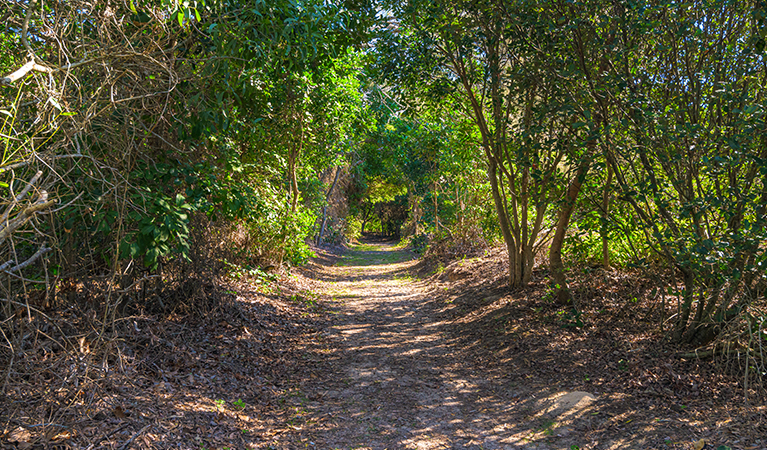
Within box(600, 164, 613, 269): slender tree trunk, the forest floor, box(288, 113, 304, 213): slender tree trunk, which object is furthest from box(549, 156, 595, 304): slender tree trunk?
box(288, 113, 304, 213): slender tree trunk

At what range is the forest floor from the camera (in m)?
3.81

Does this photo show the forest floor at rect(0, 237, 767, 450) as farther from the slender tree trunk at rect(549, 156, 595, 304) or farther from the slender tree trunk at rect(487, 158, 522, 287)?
the slender tree trunk at rect(487, 158, 522, 287)

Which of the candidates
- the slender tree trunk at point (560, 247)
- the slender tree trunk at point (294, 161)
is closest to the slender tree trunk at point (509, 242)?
the slender tree trunk at point (560, 247)

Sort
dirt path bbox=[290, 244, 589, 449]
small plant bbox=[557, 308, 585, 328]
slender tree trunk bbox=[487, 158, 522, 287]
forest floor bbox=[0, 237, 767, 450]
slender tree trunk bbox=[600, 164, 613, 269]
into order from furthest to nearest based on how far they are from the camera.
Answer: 1. slender tree trunk bbox=[487, 158, 522, 287]
2. small plant bbox=[557, 308, 585, 328]
3. slender tree trunk bbox=[600, 164, 613, 269]
4. dirt path bbox=[290, 244, 589, 449]
5. forest floor bbox=[0, 237, 767, 450]

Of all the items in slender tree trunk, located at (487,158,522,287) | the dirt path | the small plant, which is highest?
slender tree trunk, located at (487,158,522,287)

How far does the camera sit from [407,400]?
5.22m

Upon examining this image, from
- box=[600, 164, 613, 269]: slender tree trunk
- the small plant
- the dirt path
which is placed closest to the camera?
the dirt path

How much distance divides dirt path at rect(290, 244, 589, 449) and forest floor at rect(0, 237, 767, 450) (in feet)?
0.07

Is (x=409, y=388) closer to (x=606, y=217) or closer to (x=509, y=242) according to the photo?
(x=606, y=217)

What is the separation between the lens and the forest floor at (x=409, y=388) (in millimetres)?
3807

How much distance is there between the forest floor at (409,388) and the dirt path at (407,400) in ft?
0.07

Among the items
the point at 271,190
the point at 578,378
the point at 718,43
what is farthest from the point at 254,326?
the point at 718,43

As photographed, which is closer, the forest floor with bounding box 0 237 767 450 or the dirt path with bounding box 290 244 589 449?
the forest floor with bounding box 0 237 767 450

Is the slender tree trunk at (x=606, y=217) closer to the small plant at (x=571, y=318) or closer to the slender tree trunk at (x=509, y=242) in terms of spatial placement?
the small plant at (x=571, y=318)
